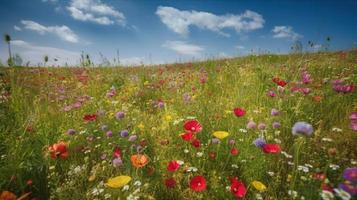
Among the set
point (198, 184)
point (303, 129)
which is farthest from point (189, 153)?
point (303, 129)

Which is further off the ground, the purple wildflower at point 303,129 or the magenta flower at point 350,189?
the purple wildflower at point 303,129

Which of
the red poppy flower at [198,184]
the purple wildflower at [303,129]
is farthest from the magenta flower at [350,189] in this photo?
the red poppy flower at [198,184]

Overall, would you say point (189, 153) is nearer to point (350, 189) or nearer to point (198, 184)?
point (198, 184)

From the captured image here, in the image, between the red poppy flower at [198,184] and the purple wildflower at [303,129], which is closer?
the purple wildflower at [303,129]

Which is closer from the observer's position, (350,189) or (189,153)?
(350,189)

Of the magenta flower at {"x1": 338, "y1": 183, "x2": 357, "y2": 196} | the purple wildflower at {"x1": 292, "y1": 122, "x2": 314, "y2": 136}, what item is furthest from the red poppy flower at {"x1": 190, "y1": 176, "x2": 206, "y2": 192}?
the magenta flower at {"x1": 338, "y1": 183, "x2": 357, "y2": 196}

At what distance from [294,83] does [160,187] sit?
2.42 metres

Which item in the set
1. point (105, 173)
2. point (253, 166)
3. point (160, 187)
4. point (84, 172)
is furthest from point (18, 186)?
point (253, 166)

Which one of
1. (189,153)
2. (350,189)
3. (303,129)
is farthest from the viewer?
(189,153)

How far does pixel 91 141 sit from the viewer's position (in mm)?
2594

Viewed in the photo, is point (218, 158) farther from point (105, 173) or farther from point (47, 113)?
point (47, 113)

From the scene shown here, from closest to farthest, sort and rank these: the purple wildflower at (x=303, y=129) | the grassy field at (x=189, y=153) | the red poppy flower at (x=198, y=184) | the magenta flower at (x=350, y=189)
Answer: the magenta flower at (x=350, y=189), the purple wildflower at (x=303, y=129), the red poppy flower at (x=198, y=184), the grassy field at (x=189, y=153)

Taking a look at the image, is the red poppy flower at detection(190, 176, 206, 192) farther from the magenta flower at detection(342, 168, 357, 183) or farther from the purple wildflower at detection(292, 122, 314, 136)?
the magenta flower at detection(342, 168, 357, 183)

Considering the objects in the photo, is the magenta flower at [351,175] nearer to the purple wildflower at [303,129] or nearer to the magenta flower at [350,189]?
the magenta flower at [350,189]
